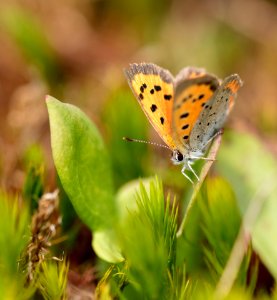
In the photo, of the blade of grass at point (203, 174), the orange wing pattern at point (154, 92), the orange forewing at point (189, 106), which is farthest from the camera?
the orange forewing at point (189, 106)

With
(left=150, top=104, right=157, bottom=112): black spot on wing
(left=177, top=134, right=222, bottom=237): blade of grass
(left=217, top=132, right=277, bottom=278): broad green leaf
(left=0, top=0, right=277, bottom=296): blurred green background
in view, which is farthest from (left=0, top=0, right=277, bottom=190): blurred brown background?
(left=150, top=104, right=157, bottom=112): black spot on wing

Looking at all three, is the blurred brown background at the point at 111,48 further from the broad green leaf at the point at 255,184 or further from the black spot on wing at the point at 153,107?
the black spot on wing at the point at 153,107

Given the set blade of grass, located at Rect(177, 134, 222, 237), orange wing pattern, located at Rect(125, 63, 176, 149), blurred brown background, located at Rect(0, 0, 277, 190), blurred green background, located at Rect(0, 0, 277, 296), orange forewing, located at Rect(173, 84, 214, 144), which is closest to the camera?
blade of grass, located at Rect(177, 134, 222, 237)

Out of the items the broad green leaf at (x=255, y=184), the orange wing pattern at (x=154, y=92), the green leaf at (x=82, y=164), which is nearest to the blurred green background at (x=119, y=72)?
the broad green leaf at (x=255, y=184)

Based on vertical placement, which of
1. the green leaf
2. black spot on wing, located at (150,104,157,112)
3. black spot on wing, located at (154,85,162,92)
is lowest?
the green leaf

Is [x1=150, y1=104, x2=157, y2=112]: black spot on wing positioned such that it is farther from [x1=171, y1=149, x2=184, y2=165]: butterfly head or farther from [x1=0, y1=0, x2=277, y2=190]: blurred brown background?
[x1=0, y1=0, x2=277, y2=190]: blurred brown background

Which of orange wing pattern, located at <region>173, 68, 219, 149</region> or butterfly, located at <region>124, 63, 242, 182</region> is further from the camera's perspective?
orange wing pattern, located at <region>173, 68, 219, 149</region>

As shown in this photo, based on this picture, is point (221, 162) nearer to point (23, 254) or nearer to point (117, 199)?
point (117, 199)
